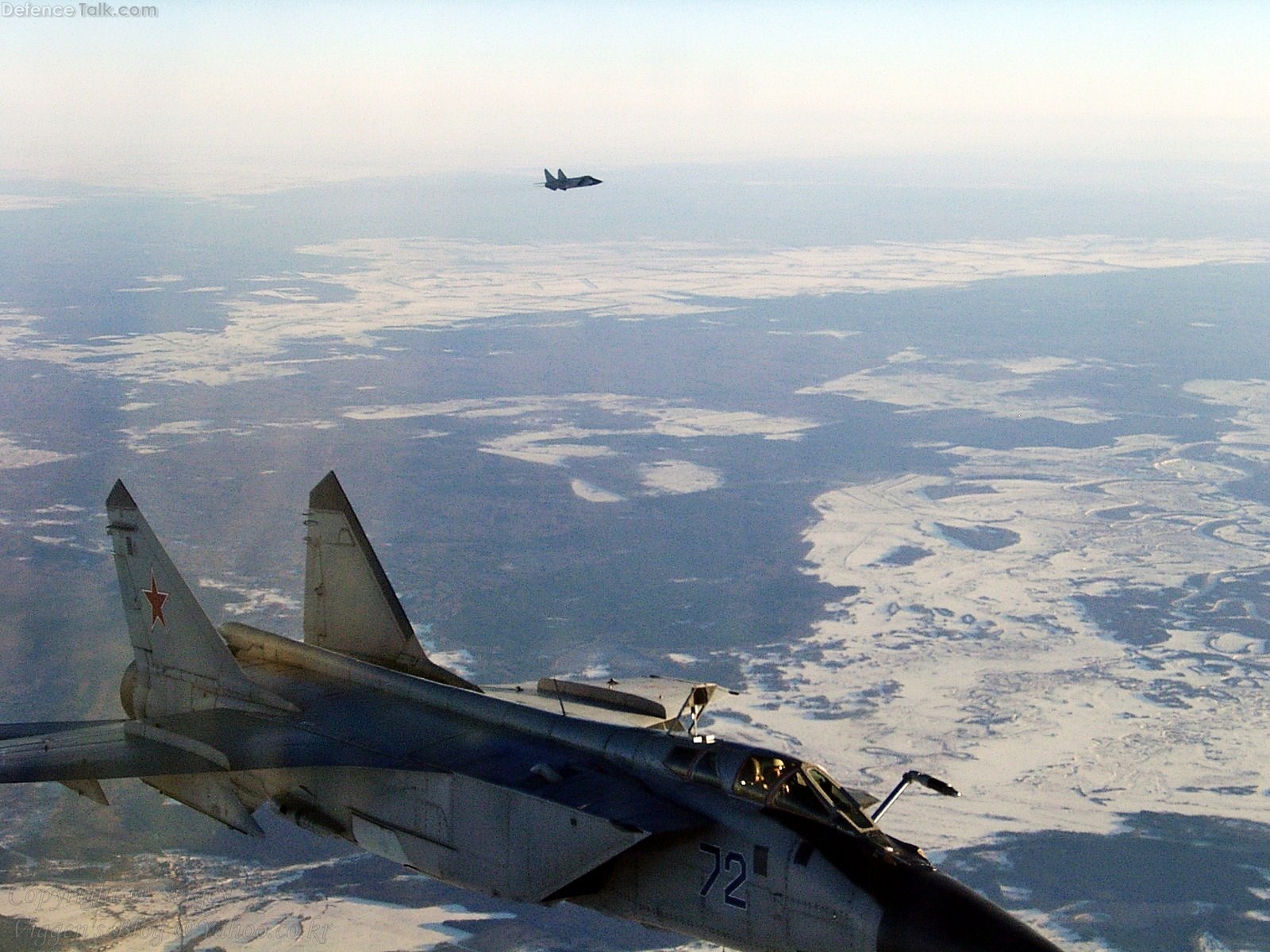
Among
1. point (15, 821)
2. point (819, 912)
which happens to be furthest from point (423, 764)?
A: point (15, 821)

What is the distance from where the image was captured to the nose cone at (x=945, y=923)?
16734 millimetres

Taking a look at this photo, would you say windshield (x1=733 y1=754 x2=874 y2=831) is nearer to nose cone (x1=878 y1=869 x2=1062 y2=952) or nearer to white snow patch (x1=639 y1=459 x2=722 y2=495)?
nose cone (x1=878 y1=869 x2=1062 y2=952)

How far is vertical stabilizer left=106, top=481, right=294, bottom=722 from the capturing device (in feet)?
81.8

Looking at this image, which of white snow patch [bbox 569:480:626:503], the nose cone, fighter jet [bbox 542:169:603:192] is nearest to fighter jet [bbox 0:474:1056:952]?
the nose cone

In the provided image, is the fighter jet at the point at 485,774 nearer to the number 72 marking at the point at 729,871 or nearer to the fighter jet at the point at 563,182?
the number 72 marking at the point at 729,871

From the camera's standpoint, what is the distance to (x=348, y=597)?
88.0 feet

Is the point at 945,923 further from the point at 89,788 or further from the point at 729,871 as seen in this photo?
the point at 89,788

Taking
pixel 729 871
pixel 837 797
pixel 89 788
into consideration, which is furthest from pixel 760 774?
pixel 89 788

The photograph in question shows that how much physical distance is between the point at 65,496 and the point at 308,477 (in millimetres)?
27489

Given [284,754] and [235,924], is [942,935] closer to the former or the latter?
[284,754]

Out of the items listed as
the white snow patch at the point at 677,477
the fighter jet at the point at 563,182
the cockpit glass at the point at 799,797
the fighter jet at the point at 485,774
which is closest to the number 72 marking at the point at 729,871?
the fighter jet at the point at 485,774

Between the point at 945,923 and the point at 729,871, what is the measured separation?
10.9ft

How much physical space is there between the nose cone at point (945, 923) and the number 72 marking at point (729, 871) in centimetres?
223

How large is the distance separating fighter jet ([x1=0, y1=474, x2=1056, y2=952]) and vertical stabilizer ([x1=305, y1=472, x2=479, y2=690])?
1.6 inches
